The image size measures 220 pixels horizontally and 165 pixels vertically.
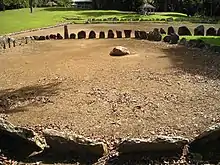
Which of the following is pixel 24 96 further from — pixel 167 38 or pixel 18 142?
pixel 167 38

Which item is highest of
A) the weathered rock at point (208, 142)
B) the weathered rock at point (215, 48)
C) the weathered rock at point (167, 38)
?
the weathered rock at point (167, 38)

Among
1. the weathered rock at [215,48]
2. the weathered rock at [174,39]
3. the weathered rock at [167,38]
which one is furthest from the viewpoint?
the weathered rock at [167,38]

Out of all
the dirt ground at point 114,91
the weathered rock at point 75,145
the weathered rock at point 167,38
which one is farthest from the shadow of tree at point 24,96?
the weathered rock at point 167,38

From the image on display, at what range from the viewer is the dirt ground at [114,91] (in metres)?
10.1

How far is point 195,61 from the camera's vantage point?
57.2 ft

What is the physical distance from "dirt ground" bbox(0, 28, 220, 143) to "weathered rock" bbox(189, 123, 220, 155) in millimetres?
1155

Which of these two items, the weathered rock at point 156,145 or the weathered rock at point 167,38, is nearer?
the weathered rock at point 156,145

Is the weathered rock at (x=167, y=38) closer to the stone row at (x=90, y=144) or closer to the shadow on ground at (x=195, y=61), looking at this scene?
the shadow on ground at (x=195, y=61)

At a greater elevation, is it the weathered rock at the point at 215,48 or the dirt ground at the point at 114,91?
the weathered rock at the point at 215,48

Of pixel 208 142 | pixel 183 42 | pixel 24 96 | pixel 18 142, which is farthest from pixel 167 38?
pixel 18 142

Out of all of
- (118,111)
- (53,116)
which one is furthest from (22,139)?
(118,111)

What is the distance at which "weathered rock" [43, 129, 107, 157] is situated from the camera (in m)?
7.84

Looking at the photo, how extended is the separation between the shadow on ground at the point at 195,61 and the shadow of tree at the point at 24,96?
18.2 feet

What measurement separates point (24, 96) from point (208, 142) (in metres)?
7.20
